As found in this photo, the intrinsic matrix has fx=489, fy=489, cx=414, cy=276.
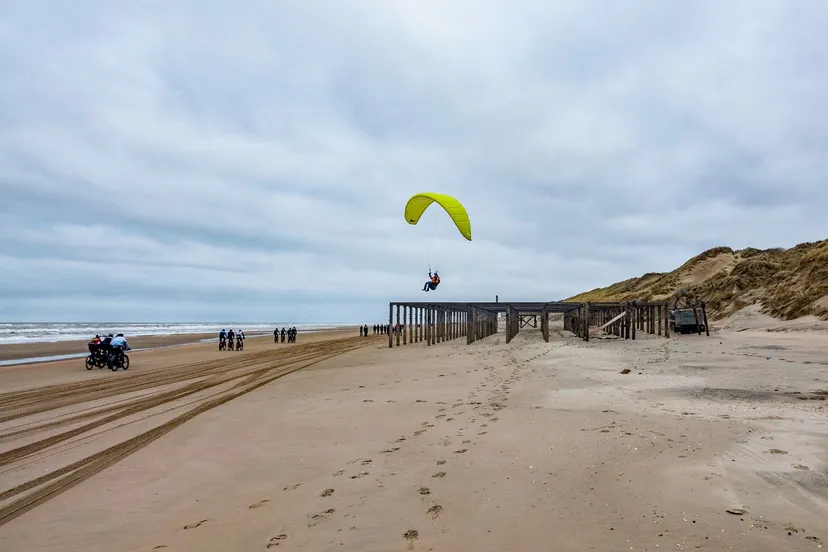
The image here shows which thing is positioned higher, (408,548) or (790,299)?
(790,299)

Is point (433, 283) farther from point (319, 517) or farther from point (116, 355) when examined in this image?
point (319, 517)

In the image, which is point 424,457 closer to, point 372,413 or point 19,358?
point 372,413

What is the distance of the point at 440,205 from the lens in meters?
20.2

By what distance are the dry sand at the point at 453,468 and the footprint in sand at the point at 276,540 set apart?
19mm

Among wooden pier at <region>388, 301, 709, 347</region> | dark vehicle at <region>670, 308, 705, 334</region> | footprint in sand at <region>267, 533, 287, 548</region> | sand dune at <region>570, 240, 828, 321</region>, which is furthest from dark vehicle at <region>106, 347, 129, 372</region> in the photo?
sand dune at <region>570, 240, 828, 321</region>

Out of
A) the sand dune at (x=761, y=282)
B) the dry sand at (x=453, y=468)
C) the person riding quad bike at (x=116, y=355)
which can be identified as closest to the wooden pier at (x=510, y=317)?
the sand dune at (x=761, y=282)

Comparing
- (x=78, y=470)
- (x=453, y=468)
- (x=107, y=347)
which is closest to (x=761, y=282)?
(x=453, y=468)

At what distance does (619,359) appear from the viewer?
14.7 m

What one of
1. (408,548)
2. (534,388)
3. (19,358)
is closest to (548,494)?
(408,548)

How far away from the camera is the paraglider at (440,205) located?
20.1m

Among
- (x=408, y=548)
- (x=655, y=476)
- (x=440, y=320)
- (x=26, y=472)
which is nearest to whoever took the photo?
(x=408, y=548)

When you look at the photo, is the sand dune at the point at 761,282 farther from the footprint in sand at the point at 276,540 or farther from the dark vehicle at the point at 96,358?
the dark vehicle at the point at 96,358

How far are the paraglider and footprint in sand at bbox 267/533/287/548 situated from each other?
657 inches

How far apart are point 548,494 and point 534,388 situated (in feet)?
18.9
